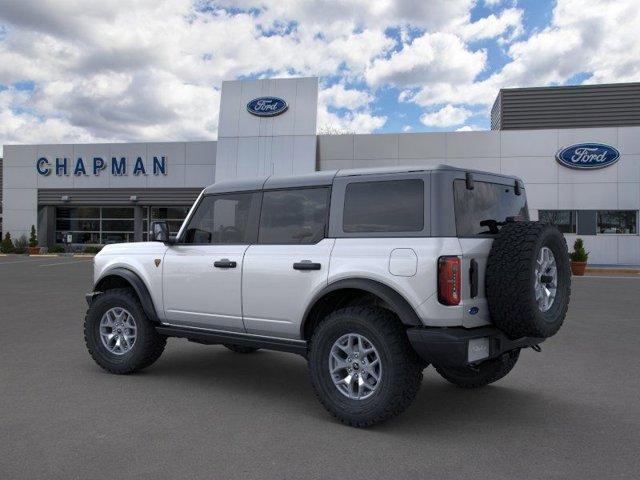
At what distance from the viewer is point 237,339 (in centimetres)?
535

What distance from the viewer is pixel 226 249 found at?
545cm

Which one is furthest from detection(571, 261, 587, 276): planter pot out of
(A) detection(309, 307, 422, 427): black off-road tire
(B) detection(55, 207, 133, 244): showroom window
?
(B) detection(55, 207, 133, 244): showroom window

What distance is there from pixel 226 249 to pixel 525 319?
2.65 meters

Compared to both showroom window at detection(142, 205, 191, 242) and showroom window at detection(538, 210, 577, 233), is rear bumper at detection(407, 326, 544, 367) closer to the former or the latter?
showroom window at detection(538, 210, 577, 233)

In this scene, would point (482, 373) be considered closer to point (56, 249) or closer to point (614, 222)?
point (614, 222)

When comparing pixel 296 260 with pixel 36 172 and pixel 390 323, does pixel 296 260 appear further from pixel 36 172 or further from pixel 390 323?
pixel 36 172

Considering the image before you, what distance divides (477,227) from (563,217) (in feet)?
77.2

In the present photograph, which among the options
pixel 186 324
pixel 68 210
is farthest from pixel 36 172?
pixel 186 324

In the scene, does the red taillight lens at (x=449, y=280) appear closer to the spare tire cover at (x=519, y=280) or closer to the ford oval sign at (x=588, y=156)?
the spare tire cover at (x=519, y=280)

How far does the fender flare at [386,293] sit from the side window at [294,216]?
19.4 inches

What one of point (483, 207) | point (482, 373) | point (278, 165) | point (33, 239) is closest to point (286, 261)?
point (483, 207)

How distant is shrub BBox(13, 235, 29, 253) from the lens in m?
32.8

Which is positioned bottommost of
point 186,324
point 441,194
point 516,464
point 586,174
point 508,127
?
point 516,464

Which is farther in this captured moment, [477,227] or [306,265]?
[306,265]
